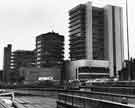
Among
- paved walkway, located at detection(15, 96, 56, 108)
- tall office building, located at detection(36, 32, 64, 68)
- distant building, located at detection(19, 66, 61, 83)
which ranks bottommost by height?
paved walkway, located at detection(15, 96, 56, 108)

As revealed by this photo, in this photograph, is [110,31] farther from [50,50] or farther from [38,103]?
[38,103]

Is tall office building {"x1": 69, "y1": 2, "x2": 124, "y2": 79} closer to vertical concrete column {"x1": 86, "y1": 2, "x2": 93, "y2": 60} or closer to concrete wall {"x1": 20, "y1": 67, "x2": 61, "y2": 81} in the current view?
vertical concrete column {"x1": 86, "y1": 2, "x2": 93, "y2": 60}

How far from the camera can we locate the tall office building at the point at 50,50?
187000 millimetres

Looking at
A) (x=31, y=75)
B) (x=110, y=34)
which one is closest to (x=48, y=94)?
(x=31, y=75)

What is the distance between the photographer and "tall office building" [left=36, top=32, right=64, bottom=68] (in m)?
187

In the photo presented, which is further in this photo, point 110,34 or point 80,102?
point 110,34

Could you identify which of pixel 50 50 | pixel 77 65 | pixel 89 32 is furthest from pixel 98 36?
pixel 50 50

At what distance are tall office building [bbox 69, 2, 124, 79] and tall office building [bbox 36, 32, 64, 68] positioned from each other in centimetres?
948

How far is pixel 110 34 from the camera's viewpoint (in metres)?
180

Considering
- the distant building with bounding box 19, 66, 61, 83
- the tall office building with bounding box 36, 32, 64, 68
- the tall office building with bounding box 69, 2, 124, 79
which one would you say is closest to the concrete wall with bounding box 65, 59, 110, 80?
the tall office building with bounding box 69, 2, 124, 79

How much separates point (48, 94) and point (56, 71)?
138 m

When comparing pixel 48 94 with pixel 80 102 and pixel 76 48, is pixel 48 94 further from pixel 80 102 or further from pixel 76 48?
pixel 76 48

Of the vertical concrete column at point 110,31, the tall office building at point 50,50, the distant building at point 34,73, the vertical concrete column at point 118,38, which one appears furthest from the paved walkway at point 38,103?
the tall office building at point 50,50

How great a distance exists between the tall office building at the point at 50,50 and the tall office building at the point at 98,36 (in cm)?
948
